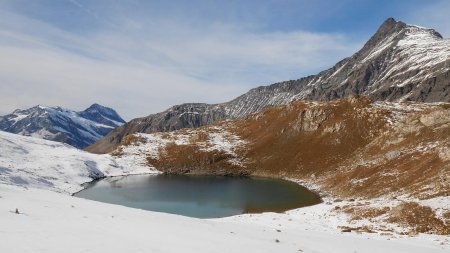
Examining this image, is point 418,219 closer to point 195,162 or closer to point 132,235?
point 132,235

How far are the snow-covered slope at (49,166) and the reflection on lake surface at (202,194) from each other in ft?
16.6

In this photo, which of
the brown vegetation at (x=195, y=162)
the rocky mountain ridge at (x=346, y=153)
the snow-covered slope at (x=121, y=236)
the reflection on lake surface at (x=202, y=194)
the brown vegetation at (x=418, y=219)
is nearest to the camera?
the snow-covered slope at (x=121, y=236)

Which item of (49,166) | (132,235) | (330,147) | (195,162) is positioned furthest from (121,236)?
(195,162)

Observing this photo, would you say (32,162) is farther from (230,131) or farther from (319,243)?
(319,243)

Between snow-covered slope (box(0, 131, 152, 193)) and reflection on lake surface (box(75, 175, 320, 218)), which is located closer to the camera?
reflection on lake surface (box(75, 175, 320, 218))

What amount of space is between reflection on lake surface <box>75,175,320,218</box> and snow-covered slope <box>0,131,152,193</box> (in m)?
5.04

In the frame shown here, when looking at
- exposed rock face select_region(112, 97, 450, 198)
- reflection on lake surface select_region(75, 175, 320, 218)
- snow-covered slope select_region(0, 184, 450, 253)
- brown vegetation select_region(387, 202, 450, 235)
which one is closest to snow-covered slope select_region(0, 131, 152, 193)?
reflection on lake surface select_region(75, 175, 320, 218)

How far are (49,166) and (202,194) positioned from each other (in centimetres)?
3875

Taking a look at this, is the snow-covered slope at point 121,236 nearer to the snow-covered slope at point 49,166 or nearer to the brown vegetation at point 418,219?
the brown vegetation at point 418,219

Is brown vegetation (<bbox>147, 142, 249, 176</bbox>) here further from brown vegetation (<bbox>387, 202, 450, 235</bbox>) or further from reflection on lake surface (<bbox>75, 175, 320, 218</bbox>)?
brown vegetation (<bbox>387, 202, 450, 235</bbox>)

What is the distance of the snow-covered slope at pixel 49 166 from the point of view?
78.8 meters

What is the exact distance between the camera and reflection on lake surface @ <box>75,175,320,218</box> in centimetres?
6828

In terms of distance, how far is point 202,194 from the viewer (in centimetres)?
8625

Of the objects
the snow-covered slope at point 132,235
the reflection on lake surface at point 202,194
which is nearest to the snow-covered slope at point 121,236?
the snow-covered slope at point 132,235
